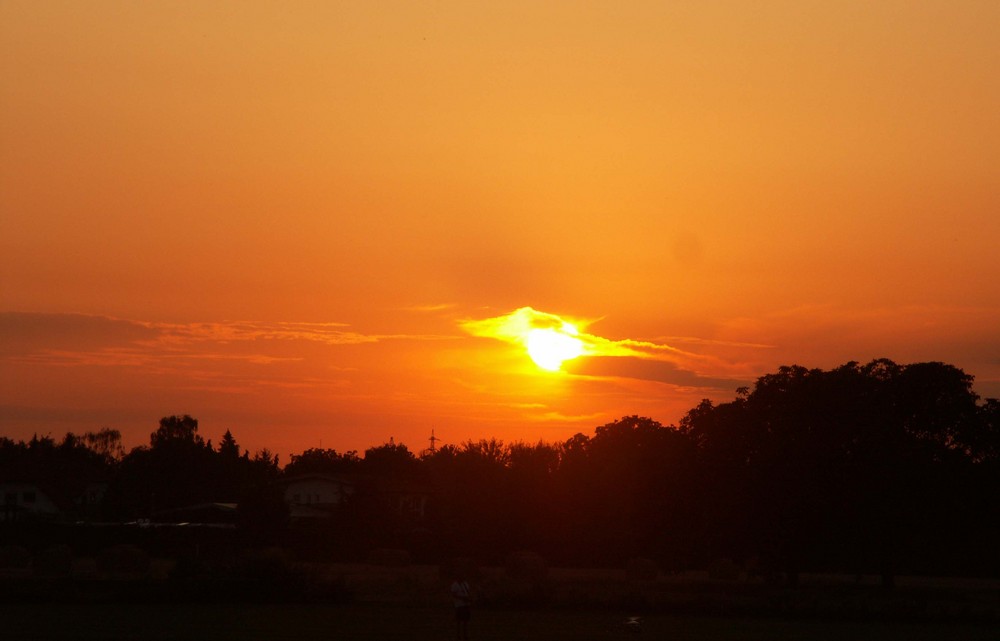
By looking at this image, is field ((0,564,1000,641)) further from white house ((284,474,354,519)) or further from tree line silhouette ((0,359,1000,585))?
white house ((284,474,354,519))

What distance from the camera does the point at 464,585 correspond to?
35.2 metres

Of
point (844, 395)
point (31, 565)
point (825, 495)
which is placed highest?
point (844, 395)

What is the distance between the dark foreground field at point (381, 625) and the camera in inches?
1377

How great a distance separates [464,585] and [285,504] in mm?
54663

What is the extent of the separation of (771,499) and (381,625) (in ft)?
96.7

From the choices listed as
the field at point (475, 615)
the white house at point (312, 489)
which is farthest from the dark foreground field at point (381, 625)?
the white house at point (312, 489)

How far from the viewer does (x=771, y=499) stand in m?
62.4

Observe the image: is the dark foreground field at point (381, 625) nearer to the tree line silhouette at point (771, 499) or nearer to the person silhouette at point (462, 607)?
the person silhouette at point (462, 607)

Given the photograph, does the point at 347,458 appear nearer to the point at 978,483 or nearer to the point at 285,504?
the point at 285,504

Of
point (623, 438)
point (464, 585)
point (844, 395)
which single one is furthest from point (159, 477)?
point (464, 585)

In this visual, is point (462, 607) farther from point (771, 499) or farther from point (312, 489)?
point (312, 489)

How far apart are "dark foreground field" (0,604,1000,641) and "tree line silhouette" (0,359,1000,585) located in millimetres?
18218

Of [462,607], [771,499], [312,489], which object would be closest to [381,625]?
[462,607]

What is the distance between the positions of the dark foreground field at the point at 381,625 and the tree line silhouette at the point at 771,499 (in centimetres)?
1822
